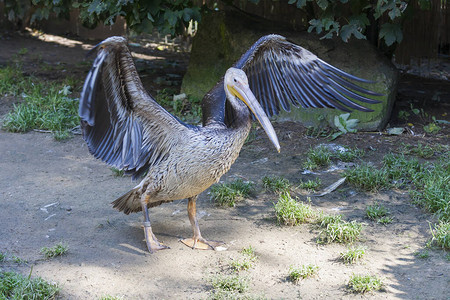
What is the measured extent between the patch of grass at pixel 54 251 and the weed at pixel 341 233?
183 cm

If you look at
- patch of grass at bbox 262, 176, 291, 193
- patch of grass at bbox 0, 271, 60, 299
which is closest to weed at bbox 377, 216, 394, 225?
patch of grass at bbox 262, 176, 291, 193

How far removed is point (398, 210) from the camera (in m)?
4.80

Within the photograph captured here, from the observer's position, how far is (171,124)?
13.3ft

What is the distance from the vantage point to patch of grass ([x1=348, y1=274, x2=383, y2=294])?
3654 millimetres

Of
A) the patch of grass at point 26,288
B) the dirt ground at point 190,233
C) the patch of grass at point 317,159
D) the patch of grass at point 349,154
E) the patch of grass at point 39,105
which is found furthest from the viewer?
the patch of grass at point 39,105

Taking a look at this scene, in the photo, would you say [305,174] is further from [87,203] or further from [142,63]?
[142,63]

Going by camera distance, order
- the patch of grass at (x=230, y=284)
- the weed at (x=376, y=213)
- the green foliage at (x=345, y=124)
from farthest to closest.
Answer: the green foliage at (x=345, y=124) < the weed at (x=376, y=213) < the patch of grass at (x=230, y=284)

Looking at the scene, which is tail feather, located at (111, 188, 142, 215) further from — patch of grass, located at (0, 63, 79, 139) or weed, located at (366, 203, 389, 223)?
patch of grass, located at (0, 63, 79, 139)

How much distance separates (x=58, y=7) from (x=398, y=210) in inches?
183

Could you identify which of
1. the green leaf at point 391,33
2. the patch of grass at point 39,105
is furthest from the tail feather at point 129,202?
the green leaf at point 391,33

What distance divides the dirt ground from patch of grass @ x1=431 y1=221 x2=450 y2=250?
0.06 m

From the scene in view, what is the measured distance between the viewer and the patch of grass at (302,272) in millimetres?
3805

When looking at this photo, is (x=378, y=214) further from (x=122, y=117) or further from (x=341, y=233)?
(x=122, y=117)

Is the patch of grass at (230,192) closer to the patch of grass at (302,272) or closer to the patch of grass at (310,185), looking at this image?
the patch of grass at (310,185)
